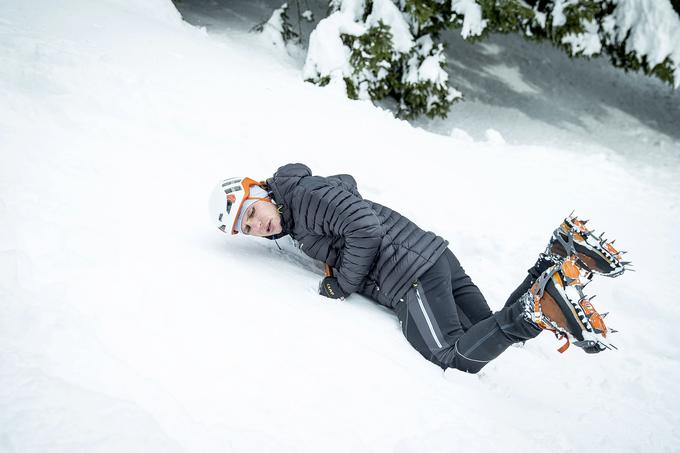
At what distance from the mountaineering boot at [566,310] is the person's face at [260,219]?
1578mm

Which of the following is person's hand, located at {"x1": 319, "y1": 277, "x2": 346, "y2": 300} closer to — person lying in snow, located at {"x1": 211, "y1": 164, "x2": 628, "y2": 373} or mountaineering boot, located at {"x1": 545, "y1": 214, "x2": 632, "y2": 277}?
person lying in snow, located at {"x1": 211, "y1": 164, "x2": 628, "y2": 373}

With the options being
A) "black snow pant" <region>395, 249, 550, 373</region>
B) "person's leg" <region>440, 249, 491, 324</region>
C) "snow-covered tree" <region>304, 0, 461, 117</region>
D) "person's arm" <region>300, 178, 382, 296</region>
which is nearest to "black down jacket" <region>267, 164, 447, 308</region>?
"person's arm" <region>300, 178, 382, 296</region>

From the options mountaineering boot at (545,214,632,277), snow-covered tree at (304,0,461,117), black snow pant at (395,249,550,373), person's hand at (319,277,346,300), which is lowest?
person's hand at (319,277,346,300)

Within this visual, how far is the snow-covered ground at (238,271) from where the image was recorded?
158 cm

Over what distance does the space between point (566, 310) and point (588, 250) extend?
0.67m

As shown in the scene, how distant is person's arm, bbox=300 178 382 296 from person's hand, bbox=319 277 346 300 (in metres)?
0.03

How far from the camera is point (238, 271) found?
2.57 m

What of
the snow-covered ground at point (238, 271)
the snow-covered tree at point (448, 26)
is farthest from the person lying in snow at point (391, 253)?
the snow-covered tree at point (448, 26)

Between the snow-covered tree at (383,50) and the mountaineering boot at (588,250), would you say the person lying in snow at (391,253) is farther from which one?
the snow-covered tree at (383,50)

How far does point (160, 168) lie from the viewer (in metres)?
3.41

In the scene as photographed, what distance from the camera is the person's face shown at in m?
2.72

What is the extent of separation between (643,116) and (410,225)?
8577 mm

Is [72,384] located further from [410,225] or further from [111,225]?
[410,225]

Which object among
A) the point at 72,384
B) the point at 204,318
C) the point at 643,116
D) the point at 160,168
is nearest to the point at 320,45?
the point at 160,168
